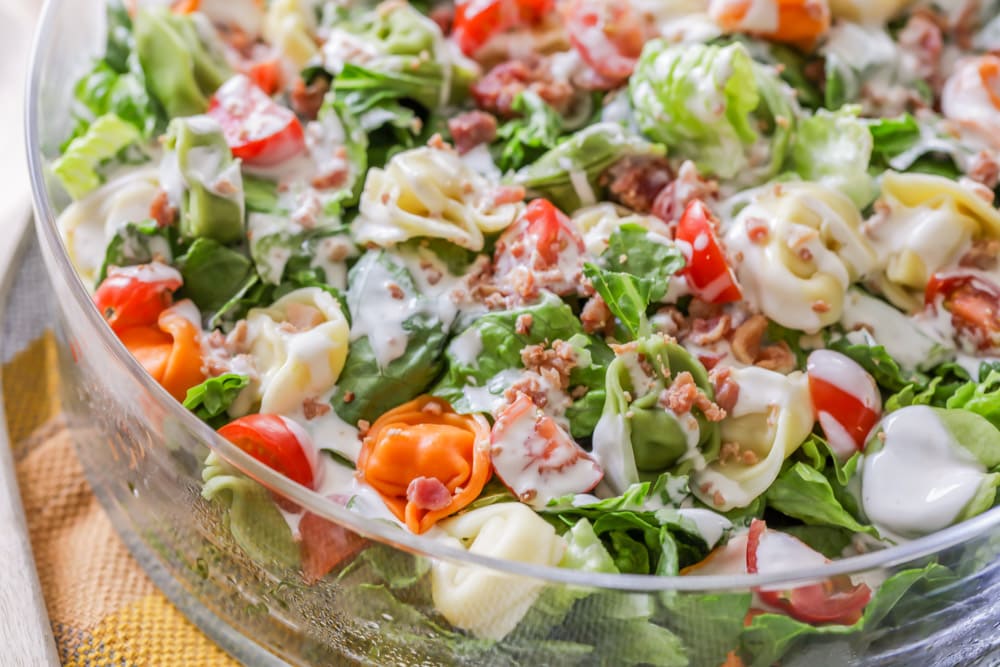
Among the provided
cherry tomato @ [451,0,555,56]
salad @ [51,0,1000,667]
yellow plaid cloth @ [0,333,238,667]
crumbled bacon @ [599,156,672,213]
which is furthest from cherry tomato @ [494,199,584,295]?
yellow plaid cloth @ [0,333,238,667]

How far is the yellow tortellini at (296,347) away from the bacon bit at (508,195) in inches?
15.8

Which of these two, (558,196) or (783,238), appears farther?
(558,196)

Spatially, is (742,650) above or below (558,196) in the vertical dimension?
below

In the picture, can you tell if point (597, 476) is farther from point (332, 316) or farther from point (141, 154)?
point (141, 154)

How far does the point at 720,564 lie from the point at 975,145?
1242 millimetres

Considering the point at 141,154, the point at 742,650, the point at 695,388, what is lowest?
the point at 742,650

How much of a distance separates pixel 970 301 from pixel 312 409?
1.28 m

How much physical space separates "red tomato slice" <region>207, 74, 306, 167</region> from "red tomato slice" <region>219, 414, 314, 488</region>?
71 cm

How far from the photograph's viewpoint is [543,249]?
229 centimetres

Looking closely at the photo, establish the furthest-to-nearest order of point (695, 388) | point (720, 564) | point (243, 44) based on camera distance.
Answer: point (243, 44) < point (695, 388) < point (720, 564)

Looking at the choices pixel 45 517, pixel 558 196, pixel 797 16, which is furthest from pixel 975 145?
pixel 45 517

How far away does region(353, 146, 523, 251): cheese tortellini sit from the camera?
2.32 meters

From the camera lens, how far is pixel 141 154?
2.57m

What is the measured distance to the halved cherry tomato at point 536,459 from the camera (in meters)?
2.01
